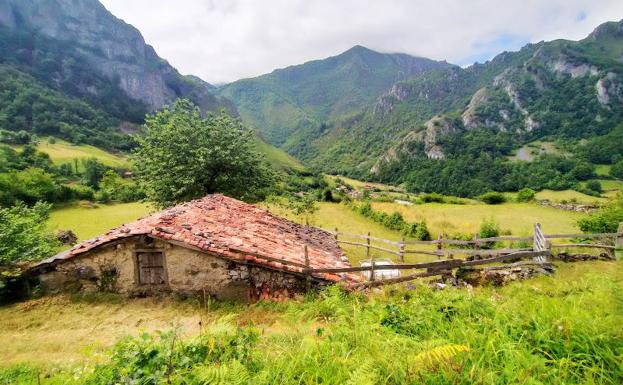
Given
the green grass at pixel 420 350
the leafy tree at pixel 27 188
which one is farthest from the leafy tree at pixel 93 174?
the green grass at pixel 420 350

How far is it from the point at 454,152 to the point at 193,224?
439 feet

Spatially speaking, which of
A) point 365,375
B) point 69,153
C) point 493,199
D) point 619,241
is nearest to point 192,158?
point 365,375

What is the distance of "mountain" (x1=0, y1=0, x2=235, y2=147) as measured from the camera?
4085 inches

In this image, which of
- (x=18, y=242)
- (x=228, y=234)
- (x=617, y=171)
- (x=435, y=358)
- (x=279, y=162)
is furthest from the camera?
(x=279, y=162)

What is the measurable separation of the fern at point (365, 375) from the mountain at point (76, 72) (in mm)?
118396

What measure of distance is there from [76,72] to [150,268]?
177 meters

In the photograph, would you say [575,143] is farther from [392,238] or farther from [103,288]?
[103,288]

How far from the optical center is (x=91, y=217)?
34250mm

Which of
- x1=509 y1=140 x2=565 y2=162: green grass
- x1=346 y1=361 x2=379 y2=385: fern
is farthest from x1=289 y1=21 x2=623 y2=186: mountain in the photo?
x1=346 y1=361 x2=379 y2=385: fern

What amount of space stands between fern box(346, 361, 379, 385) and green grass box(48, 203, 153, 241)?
1073 inches

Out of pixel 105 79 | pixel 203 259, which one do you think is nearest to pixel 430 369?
pixel 203 259

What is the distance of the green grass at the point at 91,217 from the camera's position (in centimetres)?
2853

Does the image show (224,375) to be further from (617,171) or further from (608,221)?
(617,171)

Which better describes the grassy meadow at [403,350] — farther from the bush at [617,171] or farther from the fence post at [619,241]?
the bush at [617,171]
